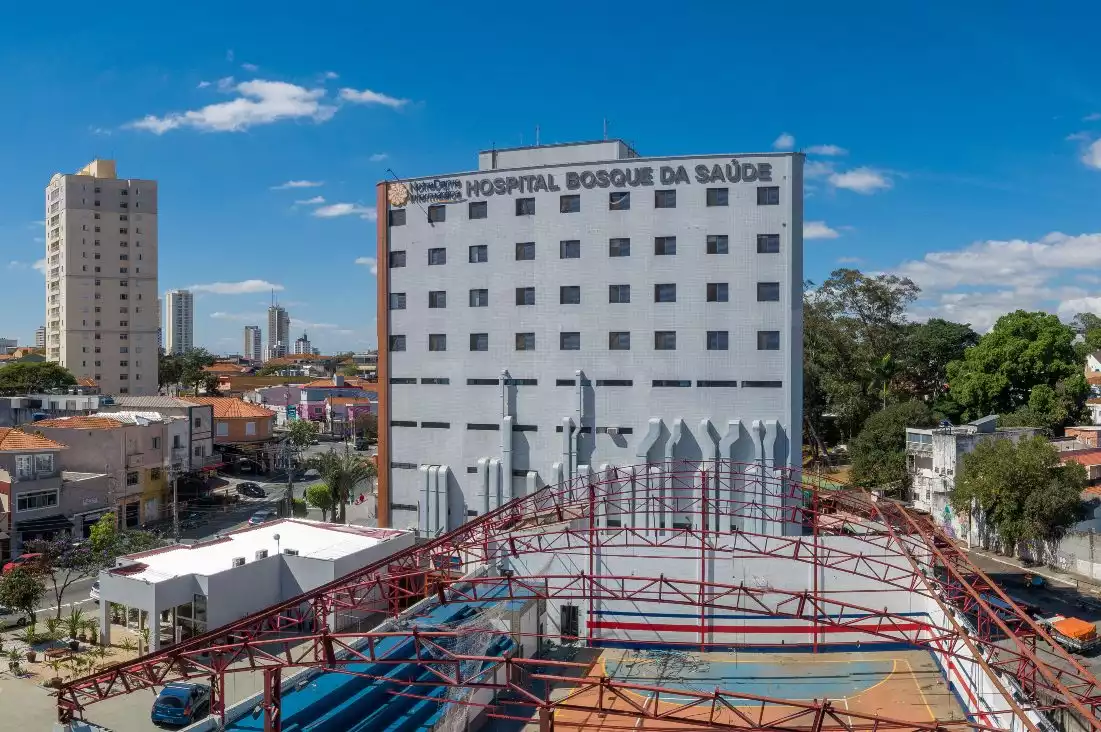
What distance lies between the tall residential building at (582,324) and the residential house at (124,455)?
1805cm

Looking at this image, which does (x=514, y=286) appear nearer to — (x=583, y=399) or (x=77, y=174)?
(x=583, y=399)

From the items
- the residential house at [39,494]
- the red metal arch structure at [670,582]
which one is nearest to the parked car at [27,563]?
the residential house at [39,494]

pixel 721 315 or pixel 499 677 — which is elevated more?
pixel 721 315

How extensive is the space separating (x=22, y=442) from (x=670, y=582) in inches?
1431

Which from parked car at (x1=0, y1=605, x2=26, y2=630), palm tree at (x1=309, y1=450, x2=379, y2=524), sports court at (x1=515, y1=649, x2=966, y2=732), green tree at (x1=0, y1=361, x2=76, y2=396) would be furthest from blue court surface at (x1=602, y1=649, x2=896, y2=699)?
green tree at (x1=0, y1=361, x2=76, y2=396)

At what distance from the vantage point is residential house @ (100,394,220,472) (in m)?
56.9

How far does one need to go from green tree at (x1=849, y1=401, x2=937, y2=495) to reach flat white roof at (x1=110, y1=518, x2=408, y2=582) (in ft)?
113

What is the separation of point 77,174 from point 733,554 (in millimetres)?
108966

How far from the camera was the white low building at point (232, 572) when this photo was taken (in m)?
28.0

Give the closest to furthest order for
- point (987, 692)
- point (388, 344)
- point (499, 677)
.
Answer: point (987, 692) < point (499, 677) < point (388, 344)

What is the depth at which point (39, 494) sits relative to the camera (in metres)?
41.4

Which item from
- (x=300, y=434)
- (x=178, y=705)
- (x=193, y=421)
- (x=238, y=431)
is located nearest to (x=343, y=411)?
(x=300, y=434)

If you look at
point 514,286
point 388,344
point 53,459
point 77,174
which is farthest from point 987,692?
point 77,174

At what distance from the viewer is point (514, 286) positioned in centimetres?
3900
